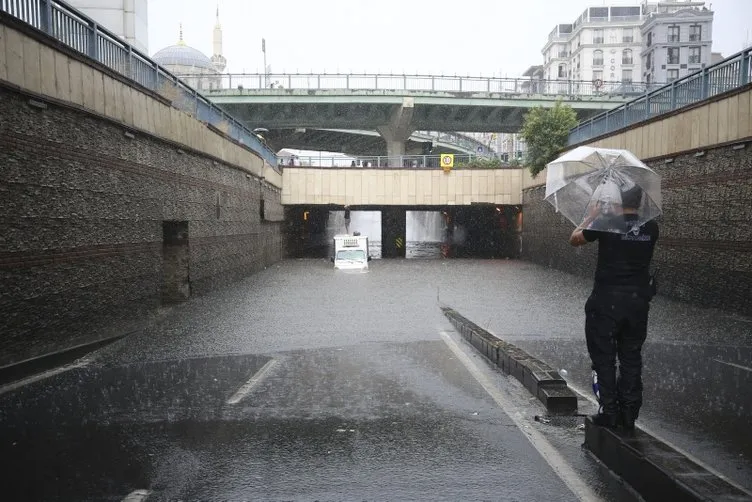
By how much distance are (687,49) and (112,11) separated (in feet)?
311

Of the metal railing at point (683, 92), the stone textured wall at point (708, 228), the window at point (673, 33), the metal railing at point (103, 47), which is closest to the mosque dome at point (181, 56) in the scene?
the window at point (673, 33)

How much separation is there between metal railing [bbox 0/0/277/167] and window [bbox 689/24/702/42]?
95.4m

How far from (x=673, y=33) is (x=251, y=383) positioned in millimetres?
105630

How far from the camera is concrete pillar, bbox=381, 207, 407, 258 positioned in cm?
4619

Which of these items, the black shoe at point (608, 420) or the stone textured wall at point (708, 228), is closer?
the black shoe at point (608, 420)

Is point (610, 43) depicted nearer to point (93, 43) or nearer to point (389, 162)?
point (389, 162)

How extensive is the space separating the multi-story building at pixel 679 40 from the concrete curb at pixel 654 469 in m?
101

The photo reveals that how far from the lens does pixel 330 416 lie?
6277mm

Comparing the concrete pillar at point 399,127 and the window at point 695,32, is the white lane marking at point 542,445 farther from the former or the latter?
the window at point 695,32

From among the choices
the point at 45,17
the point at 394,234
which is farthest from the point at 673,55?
the point at 45,17

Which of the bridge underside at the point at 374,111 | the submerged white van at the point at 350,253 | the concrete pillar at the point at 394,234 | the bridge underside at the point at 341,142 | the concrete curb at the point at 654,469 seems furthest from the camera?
the bridge underside at the point at 341,142

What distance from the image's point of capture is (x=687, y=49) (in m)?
94.4

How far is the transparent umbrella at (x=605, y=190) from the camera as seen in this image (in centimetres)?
494

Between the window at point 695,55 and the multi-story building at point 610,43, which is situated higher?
the multi-story building at point 610,43
